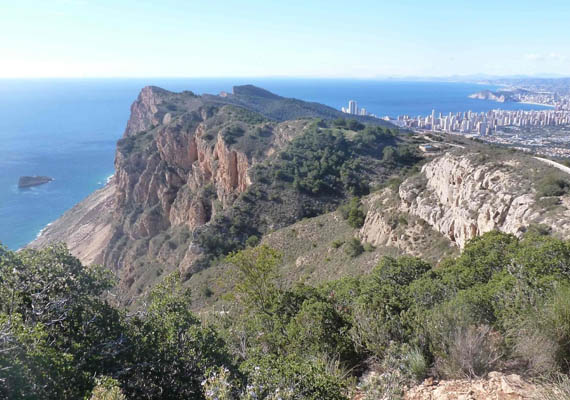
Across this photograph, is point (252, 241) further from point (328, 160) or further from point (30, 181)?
point (30, 181)

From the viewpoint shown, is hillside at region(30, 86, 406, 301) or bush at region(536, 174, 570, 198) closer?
bush at region(536, 174, 570, 198)

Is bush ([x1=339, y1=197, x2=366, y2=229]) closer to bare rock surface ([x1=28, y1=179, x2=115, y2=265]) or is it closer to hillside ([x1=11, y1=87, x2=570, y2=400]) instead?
hillside ([x1=11, y1=87, x2=570, y2=400])

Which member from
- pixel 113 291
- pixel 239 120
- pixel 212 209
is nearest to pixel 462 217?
pixel 113 291

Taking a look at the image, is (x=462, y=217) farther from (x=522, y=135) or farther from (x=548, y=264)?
(x=522, y=135)

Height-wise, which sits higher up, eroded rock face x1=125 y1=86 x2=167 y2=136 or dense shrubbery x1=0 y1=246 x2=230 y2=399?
eroded rock face x1=125 y1=86 x2=167 y2=136

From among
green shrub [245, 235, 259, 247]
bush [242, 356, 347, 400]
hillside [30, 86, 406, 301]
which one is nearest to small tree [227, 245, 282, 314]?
bush [242, 356, 347, 400]

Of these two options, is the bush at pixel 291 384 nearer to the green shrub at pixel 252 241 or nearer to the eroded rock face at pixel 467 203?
the eroded rock face at pixel 467 203

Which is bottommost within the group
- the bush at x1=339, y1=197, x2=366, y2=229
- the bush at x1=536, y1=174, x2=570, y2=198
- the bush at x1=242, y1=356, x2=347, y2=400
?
the bush at x1=339, y1=197, x2=366, y2=229
